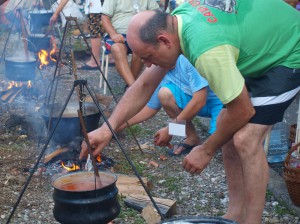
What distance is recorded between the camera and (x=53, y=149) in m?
6.15

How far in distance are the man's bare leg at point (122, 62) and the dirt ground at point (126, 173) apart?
0.83m

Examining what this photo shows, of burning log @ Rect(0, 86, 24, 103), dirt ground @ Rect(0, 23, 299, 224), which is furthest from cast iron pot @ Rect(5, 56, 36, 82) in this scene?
dirt ground @ Rect(0, 23, 299, 224)

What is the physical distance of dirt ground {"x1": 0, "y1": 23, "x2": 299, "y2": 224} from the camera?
4.82 metres

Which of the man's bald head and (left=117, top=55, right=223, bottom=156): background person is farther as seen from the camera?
(left=117, top=55, right=223, bottom=156): background person

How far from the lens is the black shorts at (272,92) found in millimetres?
3773

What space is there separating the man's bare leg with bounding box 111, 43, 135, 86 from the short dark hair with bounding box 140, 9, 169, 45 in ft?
15.5

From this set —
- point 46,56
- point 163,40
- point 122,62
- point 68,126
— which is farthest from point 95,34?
point 163,40

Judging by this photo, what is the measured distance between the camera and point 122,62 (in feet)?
27.3

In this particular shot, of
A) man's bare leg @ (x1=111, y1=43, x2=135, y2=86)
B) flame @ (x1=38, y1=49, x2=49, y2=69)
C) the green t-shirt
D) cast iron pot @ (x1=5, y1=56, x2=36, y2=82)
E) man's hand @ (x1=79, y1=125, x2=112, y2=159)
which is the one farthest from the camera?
flame @ (x1=38, y1=49, x2=49, y2=69)

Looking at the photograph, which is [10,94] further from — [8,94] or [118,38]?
[118,38]

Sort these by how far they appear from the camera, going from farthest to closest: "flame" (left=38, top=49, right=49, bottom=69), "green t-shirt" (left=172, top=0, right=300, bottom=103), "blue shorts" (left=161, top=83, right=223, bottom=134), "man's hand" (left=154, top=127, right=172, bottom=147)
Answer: "flame" (left=38, top=49, right=49, bottom=69)
"blue shorts" (left=161, top=83, right=223, bottom=134)
"man's hand" (left=154, top=127, right=172, bottom=147)
"green t-shirt" (left=172, top=0, right=300, bottom=103)

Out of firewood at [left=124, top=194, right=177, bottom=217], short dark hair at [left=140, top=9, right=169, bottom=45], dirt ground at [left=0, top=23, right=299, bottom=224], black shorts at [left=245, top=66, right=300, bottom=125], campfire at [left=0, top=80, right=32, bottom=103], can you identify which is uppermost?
short dark hair at [left=140, top=9, right=169, bottom=45]

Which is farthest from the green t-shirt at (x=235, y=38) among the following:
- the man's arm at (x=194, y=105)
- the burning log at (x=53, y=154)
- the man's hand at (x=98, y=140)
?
the burning log at (x=53, y=154)

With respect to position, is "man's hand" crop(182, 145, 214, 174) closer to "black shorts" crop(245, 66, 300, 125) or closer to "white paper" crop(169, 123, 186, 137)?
"black shorts" crop(245, 66, 300, 125)
